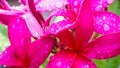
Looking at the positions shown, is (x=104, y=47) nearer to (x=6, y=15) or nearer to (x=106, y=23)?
(x=106, y=23)

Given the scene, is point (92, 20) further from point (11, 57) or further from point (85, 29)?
point (11, 57)

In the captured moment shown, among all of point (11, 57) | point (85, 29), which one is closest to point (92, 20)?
point (85, 29)

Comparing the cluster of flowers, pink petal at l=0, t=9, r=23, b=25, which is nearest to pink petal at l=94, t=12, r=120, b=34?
the cluster of flowers

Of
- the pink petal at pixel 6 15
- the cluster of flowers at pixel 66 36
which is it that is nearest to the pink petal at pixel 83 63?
the cluster of flowers at pixel 66 36

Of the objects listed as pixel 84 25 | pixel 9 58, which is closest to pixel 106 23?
pixel 84 25
